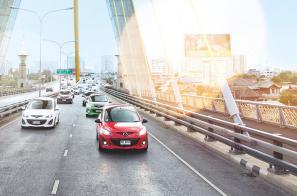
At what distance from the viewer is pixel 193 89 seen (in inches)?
2950

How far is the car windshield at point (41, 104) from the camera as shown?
21.2 meters

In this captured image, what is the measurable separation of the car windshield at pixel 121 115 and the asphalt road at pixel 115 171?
46.3 inches

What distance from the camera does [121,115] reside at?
48.7 ft

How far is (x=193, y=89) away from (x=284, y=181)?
218 feet

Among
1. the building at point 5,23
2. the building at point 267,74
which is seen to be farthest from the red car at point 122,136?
the building at point 267,74

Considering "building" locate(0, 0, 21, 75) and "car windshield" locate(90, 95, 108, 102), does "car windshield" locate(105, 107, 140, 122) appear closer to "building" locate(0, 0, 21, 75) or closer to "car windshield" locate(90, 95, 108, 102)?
"car windshield" locate(90, 95, 108, 102)

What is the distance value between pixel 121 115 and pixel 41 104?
26.4ft

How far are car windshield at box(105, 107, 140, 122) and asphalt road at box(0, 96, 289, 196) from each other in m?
1.18

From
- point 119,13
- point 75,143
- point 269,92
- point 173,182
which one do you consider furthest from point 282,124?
point 269,92

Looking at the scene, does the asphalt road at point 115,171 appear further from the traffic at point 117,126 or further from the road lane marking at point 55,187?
the traffic at point 117,126

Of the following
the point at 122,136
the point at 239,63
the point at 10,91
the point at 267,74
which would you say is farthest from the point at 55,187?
the point at 239,63

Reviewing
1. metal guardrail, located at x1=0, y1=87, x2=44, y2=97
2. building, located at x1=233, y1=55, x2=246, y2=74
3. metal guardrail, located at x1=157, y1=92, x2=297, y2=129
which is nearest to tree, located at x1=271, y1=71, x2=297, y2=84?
metal guardrail, located at x1=157, y1=92, x2=297, y2=129

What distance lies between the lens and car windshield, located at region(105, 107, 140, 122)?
47.7 ft

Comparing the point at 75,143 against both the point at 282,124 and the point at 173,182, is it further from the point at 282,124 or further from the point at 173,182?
the point at 282,124
